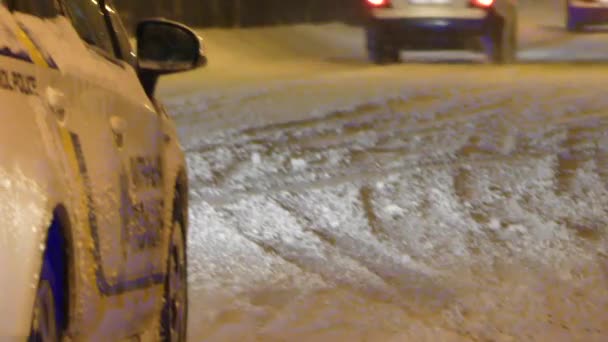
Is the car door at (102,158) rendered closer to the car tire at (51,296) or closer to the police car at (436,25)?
the car tire at (51,296)

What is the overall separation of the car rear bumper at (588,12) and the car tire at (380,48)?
1112 cm

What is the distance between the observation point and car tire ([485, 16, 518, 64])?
63.5 ft

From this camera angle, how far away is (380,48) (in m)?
19.5

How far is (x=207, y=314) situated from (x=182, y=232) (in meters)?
1.02

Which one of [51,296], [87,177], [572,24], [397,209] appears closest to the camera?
[51,296]

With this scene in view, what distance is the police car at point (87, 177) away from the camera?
290 centimetres

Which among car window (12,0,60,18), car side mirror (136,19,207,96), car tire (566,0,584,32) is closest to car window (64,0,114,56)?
car side mirror (136,19,207,96)

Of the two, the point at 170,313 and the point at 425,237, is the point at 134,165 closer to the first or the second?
the point at 170,313

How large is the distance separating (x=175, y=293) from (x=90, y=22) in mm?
970

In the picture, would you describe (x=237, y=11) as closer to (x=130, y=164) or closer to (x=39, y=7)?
(x=130, y=164)

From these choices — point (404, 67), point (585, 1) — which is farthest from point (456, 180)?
point (585, 1)

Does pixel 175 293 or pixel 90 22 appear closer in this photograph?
pixel 90 22

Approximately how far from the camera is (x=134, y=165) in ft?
13.8

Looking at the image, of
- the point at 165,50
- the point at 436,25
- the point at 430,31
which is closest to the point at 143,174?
the point at 165,50
